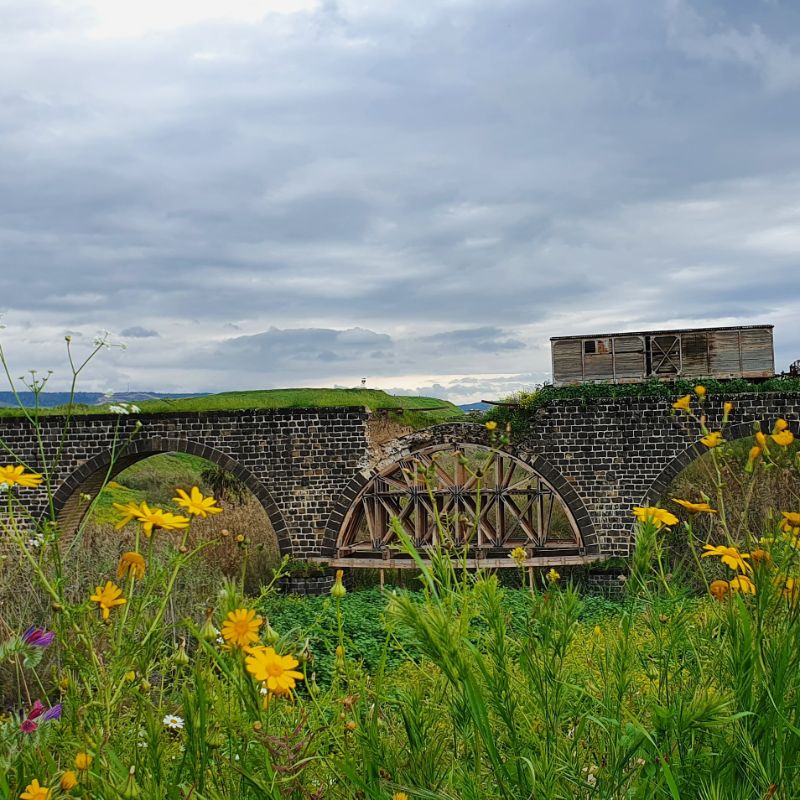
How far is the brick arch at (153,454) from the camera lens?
53.5ft

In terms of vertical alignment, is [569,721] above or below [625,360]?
below

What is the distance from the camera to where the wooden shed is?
18688 mm

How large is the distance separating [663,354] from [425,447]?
6174mm

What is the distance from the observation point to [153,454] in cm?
1681

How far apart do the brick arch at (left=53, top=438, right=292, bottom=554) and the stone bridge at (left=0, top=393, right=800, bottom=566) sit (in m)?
0.02

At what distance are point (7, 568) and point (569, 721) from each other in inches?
370

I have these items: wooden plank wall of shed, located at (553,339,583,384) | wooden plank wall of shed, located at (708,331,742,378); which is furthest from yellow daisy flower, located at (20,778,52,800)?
wooden plank wall of shed, located at (708,331,742,378)

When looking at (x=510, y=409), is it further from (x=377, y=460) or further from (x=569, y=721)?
(x=569, y=721)

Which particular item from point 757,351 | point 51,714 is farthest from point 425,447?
point 51,714

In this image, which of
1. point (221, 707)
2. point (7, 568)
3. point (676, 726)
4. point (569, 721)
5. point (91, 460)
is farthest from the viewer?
point (91, 460)

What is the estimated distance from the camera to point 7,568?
10.1 m

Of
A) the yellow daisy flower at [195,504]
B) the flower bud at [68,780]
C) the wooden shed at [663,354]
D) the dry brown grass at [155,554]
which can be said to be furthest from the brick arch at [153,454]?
the flower bud at [68,780]

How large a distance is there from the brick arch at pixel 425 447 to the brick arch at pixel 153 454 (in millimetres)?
972

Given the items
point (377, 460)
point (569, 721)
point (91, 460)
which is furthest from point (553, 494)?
point (569, 721)
